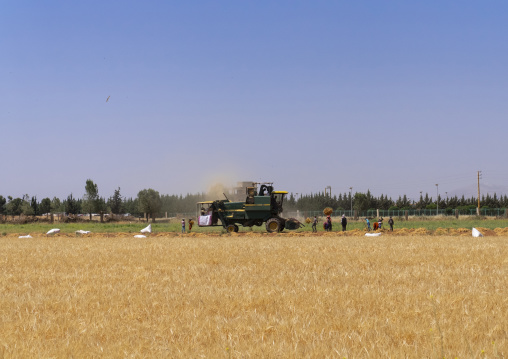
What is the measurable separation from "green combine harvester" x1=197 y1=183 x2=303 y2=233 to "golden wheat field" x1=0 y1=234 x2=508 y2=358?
837 inches

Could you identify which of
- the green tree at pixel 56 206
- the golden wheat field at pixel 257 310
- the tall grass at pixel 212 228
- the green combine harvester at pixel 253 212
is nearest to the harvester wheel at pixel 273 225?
the green combine harvester at pixel 253 212

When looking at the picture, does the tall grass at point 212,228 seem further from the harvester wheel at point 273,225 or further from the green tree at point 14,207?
the green tree at point 14,207

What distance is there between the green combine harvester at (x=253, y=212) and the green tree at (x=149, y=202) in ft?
206

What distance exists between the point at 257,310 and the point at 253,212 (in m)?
28.0

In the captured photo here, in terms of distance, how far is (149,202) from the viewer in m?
97.6

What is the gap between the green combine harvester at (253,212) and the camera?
35438 millimetres

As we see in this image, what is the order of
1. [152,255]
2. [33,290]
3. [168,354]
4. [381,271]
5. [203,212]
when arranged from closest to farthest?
[168,354] → [33,290] → [381,271] → [152,255] → [203,212]

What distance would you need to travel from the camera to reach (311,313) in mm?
7453

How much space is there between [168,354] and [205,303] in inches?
108

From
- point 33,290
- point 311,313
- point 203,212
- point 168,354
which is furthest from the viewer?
point 203,212

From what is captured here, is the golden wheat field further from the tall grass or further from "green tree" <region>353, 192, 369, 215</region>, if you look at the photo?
"green tree" <region>353, 192, 369, 215</region>

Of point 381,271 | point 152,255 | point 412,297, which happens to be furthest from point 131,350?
point 152,255

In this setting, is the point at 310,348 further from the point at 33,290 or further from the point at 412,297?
the point at 33,290

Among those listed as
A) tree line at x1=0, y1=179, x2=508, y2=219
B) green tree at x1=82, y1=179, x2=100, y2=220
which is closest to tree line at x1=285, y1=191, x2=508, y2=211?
tree line at x1=0, y1=179, x2=508, y2=219
